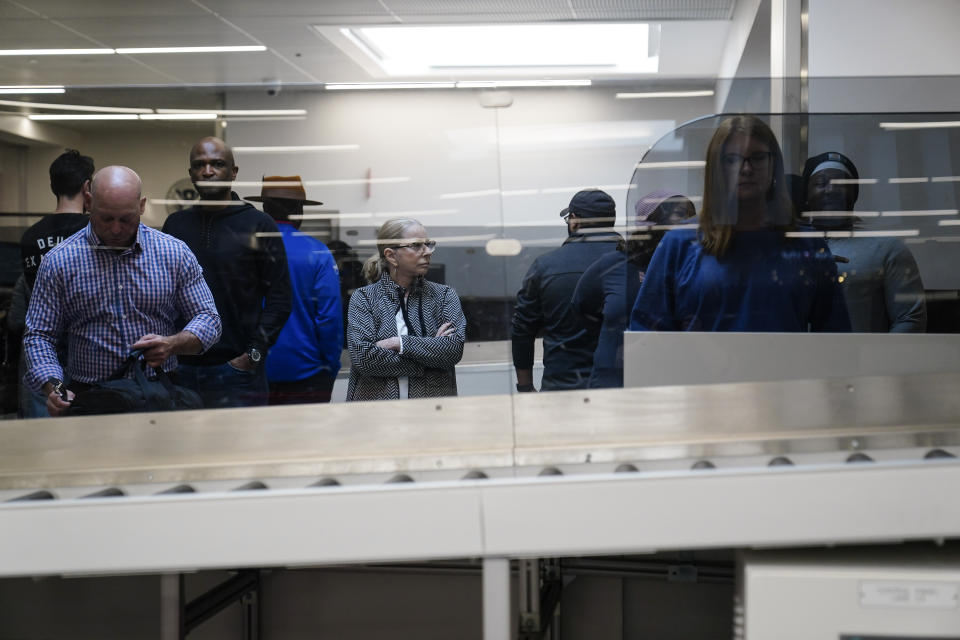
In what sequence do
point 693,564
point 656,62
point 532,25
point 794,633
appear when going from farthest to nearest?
point 656,62
point 532,25
point 693,564
point 794,633

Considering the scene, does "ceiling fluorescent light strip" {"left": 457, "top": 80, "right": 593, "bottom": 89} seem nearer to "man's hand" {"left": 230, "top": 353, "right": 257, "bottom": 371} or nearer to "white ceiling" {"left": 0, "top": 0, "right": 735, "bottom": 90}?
"man's hand" {"left": 230, "top": 353, "right": 257, "bottom": 371}

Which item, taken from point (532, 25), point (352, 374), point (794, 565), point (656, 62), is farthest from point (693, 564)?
point (656, 62)

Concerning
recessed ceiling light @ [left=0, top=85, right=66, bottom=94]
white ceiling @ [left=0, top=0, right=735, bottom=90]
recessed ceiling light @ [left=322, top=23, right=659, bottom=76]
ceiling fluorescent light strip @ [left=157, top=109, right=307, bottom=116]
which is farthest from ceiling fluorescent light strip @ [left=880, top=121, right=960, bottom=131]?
recessed ceiling light @ [left=322, top=23, right=659, bottom=76]

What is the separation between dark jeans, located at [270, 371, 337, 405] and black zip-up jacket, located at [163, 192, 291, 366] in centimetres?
9

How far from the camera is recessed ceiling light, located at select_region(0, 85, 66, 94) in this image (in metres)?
1.94

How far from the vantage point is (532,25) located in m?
6.26

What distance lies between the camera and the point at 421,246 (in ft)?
6.27

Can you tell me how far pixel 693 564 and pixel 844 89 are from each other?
1.30m

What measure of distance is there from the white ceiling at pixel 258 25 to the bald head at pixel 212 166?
13.6 feet

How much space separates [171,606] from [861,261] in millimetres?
1707

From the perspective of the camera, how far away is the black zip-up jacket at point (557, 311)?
6.25ft

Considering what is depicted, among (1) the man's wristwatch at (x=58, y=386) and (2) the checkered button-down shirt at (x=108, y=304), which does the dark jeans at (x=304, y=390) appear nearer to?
(2) the checkered button-down shirt at (x=108, y=304)

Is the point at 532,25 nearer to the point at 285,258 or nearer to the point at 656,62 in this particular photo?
the point at 656,62

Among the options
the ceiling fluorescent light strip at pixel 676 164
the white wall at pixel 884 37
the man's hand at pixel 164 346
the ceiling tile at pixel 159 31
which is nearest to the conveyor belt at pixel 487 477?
the man's hand at pixel 164 346
